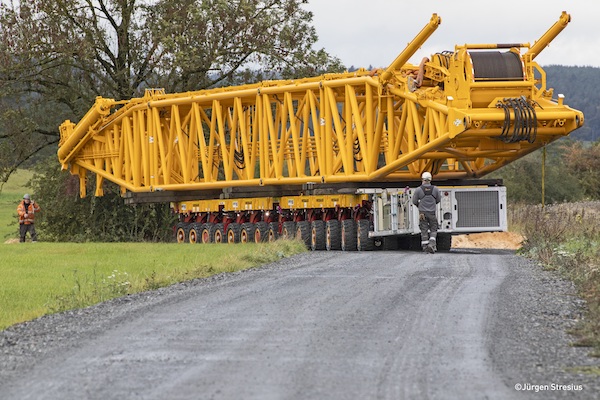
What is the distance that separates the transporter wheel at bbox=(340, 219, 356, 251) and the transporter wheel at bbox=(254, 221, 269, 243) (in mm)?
3876

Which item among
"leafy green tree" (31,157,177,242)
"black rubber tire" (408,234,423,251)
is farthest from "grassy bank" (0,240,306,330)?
"leafy green tree" (31,157,177,242)

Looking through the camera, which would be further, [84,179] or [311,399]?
[84,179]

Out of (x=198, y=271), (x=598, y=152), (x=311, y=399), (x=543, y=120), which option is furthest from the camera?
(x=598, y=152)

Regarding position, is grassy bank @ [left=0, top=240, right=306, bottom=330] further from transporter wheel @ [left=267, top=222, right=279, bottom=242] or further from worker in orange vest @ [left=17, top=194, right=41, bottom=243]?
worker in orange vest @ [left=17, top=194, right=41, bottom=243]

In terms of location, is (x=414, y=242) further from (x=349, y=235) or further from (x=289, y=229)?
(x=289, y=229)

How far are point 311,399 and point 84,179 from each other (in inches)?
1370

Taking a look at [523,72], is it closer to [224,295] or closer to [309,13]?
[224,295]

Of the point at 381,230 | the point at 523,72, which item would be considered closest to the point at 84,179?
the point at 381,230

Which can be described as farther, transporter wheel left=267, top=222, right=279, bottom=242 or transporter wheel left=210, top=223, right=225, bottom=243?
transporter wheel left=210, top=223, right=225, bottom=243

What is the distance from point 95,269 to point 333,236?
9411 mm

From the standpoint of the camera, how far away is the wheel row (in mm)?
30453

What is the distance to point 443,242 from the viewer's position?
3139cm

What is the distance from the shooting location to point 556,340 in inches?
467

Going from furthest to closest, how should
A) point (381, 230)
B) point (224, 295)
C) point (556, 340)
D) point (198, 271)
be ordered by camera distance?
1. point (381, 230)
2. point (198, 271)
3. point (224, 295)
4. point (556, 340)
